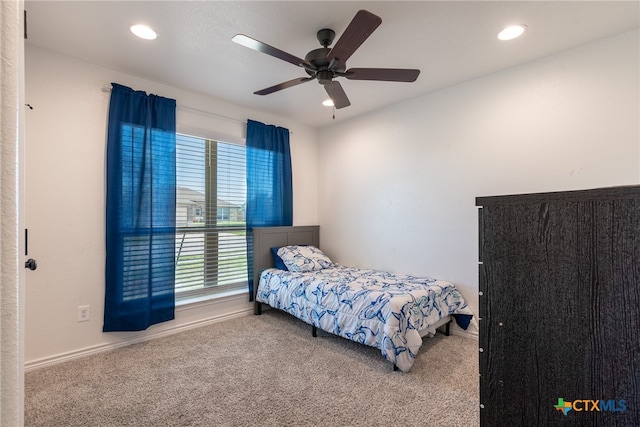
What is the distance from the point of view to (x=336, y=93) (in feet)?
8.03

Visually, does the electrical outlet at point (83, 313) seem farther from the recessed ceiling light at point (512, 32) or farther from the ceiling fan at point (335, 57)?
the recessed ceiling light at point (512, 32)

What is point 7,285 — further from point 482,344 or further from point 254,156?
point 254,156

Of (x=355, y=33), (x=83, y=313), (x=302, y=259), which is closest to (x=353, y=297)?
(x=302, y=259)

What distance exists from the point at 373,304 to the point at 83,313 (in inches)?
96.9

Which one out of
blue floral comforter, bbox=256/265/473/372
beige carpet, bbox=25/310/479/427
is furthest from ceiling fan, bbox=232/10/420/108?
beige carpet, bbox=25/310/479/427

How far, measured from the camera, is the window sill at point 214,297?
3222 millimetres

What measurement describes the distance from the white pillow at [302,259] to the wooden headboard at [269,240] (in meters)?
0.15

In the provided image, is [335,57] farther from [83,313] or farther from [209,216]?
[83,313]

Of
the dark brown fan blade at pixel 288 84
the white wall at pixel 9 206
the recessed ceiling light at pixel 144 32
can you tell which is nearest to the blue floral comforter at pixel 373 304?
the dark brown fan blade at pixel 288 84

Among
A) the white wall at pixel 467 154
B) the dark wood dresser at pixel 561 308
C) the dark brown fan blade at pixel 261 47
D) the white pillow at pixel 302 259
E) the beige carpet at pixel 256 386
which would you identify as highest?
the dark brown fan blade at pixel 261 47

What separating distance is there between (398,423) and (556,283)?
1452mm

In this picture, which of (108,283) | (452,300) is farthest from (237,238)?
(452,300)

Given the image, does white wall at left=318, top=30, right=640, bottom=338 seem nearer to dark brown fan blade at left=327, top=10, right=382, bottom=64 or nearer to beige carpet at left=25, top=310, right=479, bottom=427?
beige carpet at left=25, top=310, right=479, bottom=427

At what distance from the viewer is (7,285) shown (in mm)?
362
